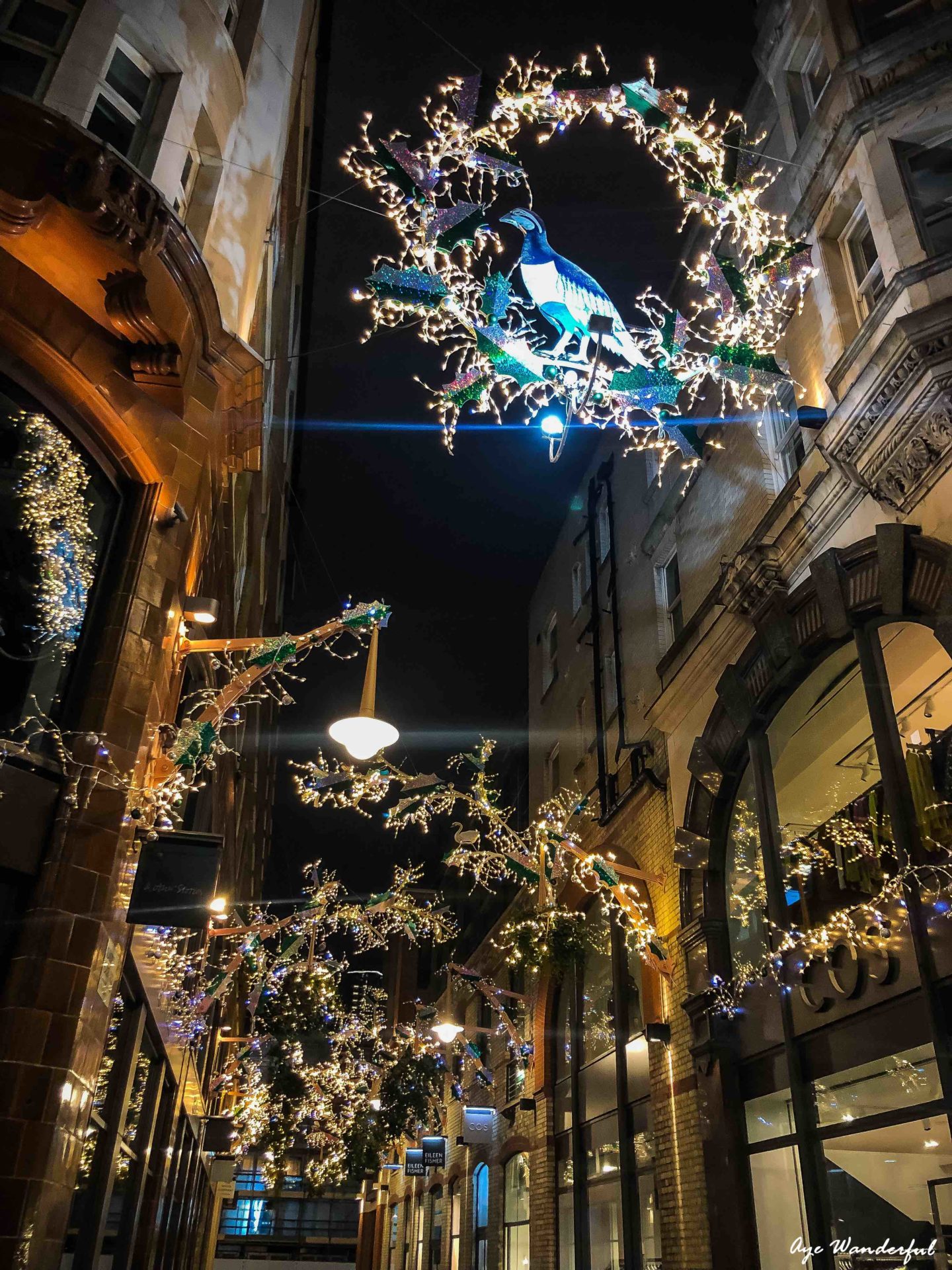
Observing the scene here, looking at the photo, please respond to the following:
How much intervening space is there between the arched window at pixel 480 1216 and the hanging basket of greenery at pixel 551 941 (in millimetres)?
10449

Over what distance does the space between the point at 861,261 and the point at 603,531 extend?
348 inches

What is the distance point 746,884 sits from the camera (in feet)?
32.6

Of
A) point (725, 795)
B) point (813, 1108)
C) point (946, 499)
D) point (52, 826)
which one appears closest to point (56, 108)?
point (52, 826)

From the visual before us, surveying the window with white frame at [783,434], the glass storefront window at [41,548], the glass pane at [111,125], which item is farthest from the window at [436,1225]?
the glass pane at [111,125]

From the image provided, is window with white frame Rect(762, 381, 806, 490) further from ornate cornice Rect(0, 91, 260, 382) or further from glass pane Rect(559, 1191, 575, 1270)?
glass pane Rect(559, 1191, 575, 1270)

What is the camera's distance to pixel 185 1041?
1382 cm

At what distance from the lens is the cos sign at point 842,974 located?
23.6 feet

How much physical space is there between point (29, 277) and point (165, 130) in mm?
2440

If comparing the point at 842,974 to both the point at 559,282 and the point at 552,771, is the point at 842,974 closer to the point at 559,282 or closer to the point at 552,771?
the point at 559,282

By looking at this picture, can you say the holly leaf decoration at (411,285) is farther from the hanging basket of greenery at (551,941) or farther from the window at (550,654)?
the window at (550,654)

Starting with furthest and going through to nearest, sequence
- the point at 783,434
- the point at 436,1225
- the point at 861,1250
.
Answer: the point at 436,1225 → the point at 783,434 → the point at 861,1250

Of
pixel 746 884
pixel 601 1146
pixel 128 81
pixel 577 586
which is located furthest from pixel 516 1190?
pixel 128 81

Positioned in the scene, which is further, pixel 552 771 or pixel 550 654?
pixel 550 654

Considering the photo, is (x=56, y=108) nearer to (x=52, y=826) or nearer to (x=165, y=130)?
(x=165, y=130)
